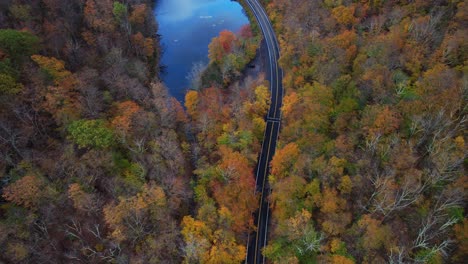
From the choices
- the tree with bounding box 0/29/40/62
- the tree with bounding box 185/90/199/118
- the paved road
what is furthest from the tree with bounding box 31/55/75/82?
the paved road

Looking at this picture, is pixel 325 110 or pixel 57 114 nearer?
pixel 57 114

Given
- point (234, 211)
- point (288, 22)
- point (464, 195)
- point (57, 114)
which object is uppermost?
point (288, 22)

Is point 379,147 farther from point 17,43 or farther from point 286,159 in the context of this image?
point 17,43

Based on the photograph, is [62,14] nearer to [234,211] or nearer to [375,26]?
[234,211]

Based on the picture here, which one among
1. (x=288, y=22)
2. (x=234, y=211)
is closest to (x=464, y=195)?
(x=234, y=211)

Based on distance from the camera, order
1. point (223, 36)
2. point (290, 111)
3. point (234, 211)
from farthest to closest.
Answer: point (223, 36) < point (290, 111) < point (234, 211)

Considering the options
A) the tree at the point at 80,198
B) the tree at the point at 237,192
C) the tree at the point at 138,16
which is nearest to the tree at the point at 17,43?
the tree at the point at 80,198

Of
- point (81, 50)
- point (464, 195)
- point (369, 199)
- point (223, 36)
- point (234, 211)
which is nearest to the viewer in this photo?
point (464, 195)

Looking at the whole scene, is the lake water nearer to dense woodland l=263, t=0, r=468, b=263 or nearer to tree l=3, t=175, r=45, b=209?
dense woodland l=263, t=0, r=468, b=263
